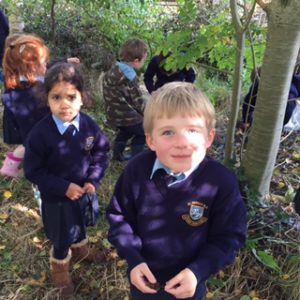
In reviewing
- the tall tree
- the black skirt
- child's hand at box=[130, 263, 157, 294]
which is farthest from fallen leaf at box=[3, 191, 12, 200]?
child's hand at box=[130, 263, 157, 294]

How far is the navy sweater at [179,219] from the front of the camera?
159cm

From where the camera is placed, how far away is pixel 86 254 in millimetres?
2926

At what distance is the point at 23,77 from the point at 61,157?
3.27ft

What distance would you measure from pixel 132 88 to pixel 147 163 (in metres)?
2.37

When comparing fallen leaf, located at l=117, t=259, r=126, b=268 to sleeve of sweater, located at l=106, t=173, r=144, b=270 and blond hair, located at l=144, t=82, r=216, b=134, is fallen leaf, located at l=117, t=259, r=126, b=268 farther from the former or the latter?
blond hair, located at l=144, t=82, r=216, b=134

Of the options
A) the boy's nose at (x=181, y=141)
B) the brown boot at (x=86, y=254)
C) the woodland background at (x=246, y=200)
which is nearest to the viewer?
the boy's nose at (x=181, y=141)

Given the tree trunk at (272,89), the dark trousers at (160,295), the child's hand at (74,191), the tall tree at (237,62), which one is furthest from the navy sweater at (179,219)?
the tall tree at (237,62)

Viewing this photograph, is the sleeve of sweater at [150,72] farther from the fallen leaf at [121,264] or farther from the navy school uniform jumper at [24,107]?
the fallen leaf at [121,264]

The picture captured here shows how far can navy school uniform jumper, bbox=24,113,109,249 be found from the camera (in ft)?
7.20

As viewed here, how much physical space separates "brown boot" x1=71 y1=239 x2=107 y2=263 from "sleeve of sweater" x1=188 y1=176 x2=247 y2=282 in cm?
147

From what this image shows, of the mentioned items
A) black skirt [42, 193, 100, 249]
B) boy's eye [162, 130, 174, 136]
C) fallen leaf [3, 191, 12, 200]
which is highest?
boy's eye [162, 130, 174, 136]

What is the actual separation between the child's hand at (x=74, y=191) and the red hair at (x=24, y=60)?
1083 mm

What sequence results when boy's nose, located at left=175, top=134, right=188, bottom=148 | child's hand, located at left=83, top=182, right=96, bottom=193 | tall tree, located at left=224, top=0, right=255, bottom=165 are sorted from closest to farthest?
boy's nose, located at left=175, top=134, right=188, bottom=148 → child's hand, located at left=83, top=182, right=96, bottom=193 → tall tree, located at left=224, top=0, right=255, bottom=165

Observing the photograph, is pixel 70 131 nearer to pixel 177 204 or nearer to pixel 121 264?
pixel 177 204
